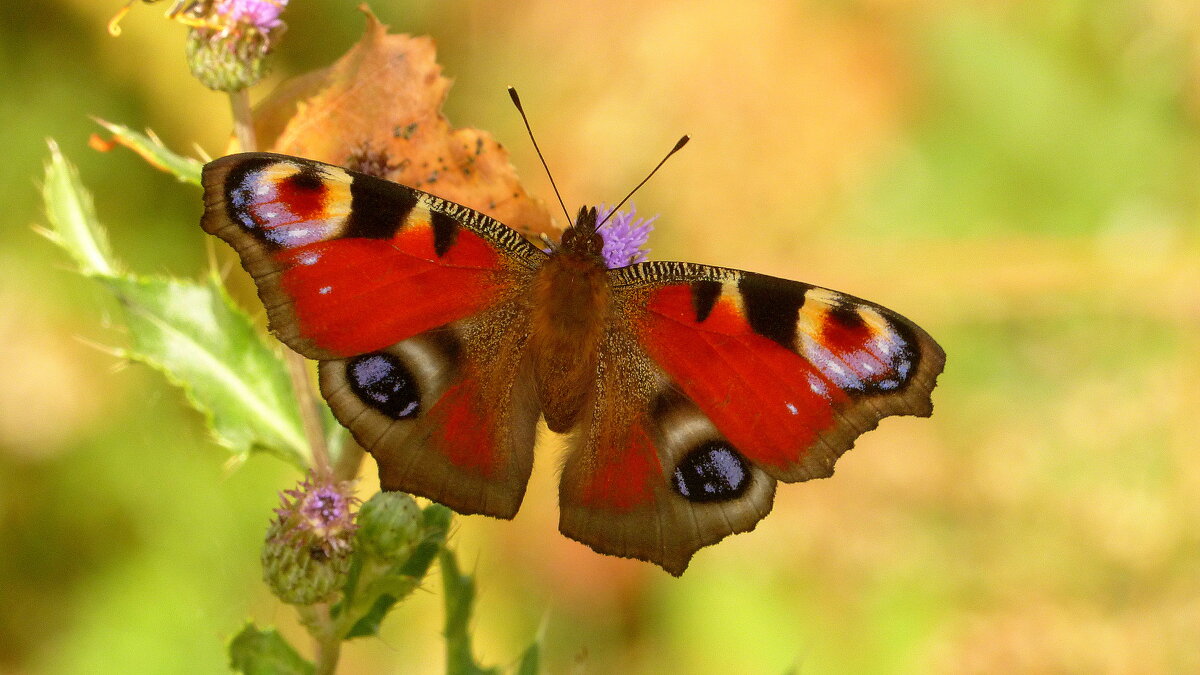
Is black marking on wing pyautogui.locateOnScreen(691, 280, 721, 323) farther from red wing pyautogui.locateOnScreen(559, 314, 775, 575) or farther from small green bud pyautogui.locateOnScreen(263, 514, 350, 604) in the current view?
small green bud pyautogui.locateOnScreen(263, 514, 350, 604)

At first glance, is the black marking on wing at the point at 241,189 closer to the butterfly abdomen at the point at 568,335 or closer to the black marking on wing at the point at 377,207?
the black marking on wing at the point at 377,207

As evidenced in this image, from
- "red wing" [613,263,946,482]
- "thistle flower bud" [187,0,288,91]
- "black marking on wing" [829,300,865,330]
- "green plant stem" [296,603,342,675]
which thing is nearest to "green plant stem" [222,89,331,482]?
"thistle flower bud" [187,0,288,91]

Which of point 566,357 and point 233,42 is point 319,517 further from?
point 233,42

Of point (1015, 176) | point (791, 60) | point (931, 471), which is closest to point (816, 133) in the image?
point (791, 60)

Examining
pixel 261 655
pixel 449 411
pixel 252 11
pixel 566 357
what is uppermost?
pixel 252 11

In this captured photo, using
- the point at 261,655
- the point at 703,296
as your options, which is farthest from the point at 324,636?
the point at 703,296

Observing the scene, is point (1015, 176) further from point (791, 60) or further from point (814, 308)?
point (814, 308)
